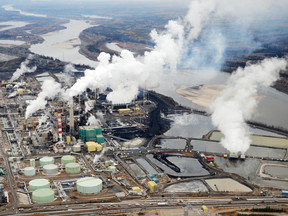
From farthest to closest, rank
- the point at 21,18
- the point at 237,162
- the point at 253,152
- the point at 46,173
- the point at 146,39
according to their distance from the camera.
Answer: the point at 21,18 < the point at 146,39 < the point at 253,152 < the point at 237,162 < the point at 46,173

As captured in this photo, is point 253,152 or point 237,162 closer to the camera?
point 237,162

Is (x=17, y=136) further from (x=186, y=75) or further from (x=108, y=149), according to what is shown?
(x=186, y=75)

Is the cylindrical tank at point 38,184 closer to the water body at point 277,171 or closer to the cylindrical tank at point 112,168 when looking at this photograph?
the cylindrical tank at point 112,168

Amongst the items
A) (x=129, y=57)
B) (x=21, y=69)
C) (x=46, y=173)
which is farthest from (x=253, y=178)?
(x=21, y=69)

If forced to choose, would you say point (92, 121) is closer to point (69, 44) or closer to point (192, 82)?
point (192, 82)

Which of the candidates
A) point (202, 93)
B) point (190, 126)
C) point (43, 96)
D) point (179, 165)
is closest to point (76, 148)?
point (179, 165)

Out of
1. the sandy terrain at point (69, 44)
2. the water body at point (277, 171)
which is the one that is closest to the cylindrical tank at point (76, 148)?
the water body at point (277, 171)

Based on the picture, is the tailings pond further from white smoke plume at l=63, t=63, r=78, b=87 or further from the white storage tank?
white smoke plume at l=63, t=63, r=78, b=87
